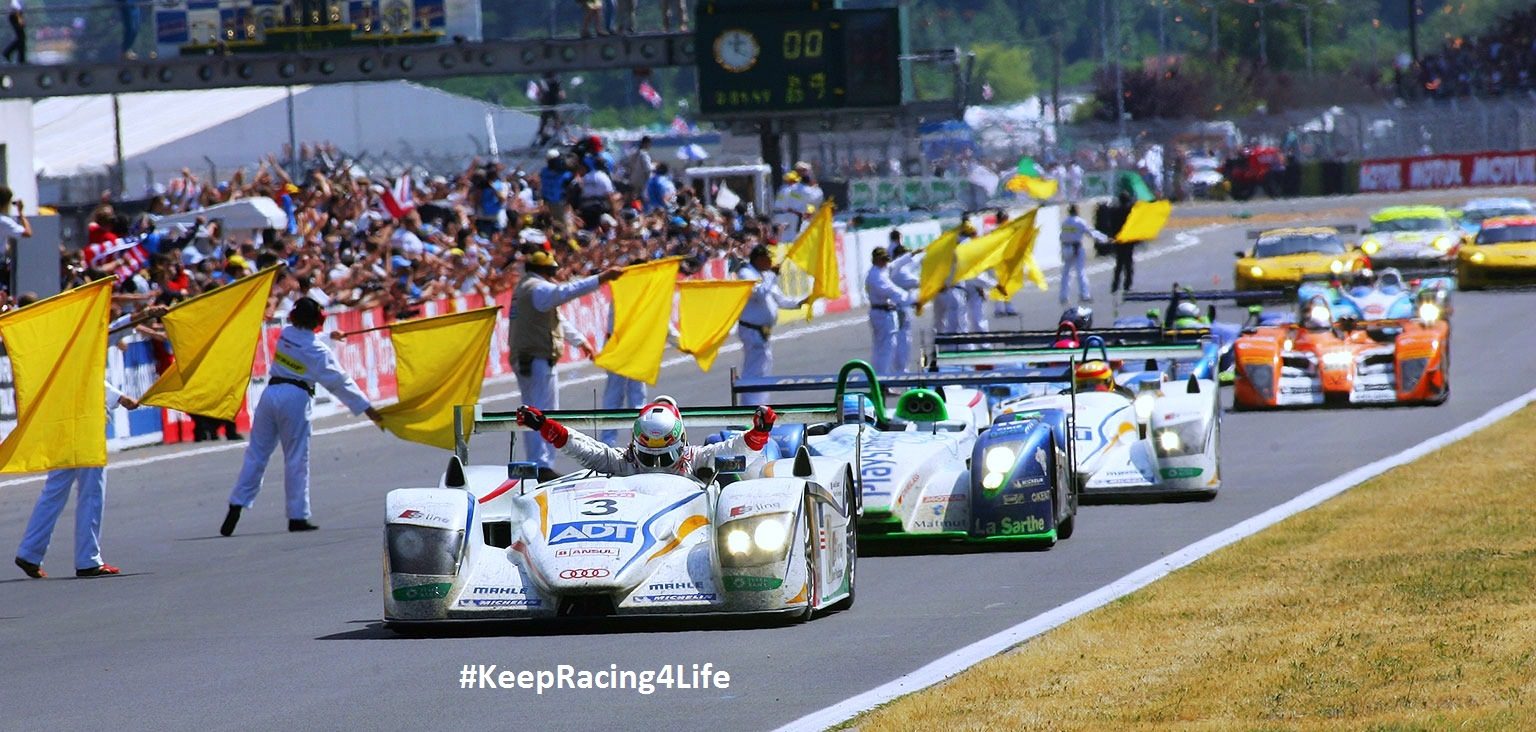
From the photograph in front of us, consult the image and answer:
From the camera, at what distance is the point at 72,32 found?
195 feet

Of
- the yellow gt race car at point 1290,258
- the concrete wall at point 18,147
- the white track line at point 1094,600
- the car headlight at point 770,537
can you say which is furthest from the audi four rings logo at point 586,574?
the concrete wall at point 18,147

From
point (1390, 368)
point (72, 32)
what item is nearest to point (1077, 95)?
point (72, 32)

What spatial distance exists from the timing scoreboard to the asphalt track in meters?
19.5

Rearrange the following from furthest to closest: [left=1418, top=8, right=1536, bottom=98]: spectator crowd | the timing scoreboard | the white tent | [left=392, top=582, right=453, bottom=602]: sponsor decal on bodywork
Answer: [left=1418, top=8, right=1536, bottom=98]: spectator crowd
the white tent
the timing scoreboard
[left=392, top=582, right=453, bottom=602]: sponsor decal on bodywork

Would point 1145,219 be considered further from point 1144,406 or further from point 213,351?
point 213,351

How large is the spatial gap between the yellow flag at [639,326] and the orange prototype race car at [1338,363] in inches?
232

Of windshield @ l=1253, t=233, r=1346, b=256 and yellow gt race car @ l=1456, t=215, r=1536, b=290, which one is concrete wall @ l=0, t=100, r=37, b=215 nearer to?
windshield @ l=1253, t=233, r=1346, b=256

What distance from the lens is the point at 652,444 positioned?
10805 millimetres

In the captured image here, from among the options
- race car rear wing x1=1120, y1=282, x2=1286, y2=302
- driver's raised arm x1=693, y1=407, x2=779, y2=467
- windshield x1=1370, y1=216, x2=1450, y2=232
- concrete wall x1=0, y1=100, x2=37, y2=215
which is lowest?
driver's raised arm x1=693, y1=407, x2=779, y2=467

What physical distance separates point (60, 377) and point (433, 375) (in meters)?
2.51

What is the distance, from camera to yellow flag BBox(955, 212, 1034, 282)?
24.3m

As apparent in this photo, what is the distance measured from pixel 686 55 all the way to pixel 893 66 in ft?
11.5

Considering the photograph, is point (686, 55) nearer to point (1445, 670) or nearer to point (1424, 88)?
point (1445, 670)

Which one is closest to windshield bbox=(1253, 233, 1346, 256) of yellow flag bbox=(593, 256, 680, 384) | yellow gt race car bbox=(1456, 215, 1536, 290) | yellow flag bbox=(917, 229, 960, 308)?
yellow gt race car bbox=(1456, 215, 1536, 290)
